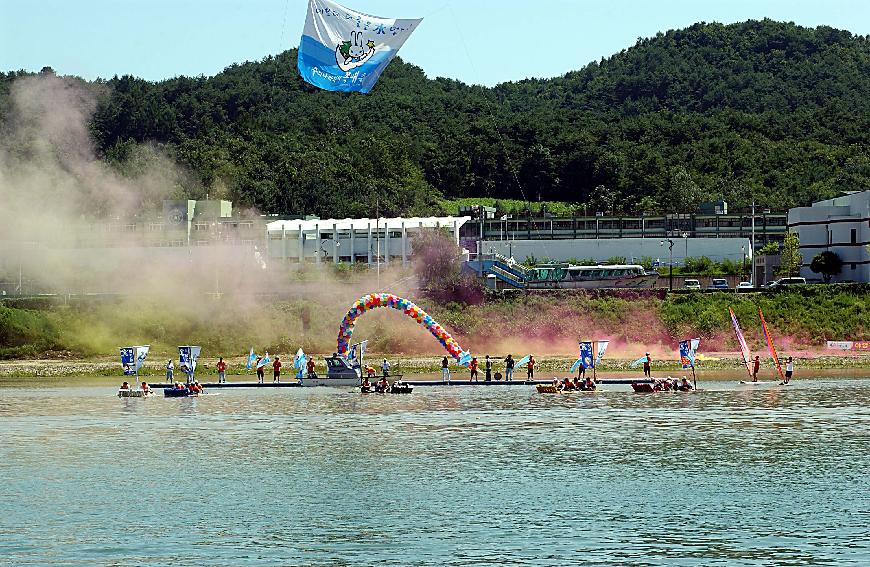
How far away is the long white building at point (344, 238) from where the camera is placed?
559 ft

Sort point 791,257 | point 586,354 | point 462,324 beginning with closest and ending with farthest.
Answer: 1. point 586,354
2. point 462,324
3. point 791,257

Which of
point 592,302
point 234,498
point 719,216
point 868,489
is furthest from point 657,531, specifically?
point 719,216

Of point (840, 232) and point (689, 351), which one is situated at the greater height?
point (840, 232)

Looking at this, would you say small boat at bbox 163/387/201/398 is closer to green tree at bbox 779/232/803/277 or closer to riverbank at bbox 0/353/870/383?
riverbank at bbox 0/353/870/383

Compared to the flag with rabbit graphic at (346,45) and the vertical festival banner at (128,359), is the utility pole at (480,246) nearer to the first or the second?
the vertical festival banner at (128,359)

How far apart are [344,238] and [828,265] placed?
6279 cm

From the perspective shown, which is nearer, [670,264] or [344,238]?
[670,264]

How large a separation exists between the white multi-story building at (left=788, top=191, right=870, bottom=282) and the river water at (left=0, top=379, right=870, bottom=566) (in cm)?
7298

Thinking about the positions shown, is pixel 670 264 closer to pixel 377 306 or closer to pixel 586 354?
pixel 377 306

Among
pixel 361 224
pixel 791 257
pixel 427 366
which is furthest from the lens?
pixel 361 224

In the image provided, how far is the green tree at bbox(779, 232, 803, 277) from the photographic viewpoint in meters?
148

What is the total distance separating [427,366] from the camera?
10762 cm

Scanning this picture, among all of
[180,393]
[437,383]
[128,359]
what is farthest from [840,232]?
[128,359]

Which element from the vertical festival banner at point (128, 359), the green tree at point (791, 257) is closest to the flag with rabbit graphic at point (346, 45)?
the vertical festival banner at point (128, 359)
